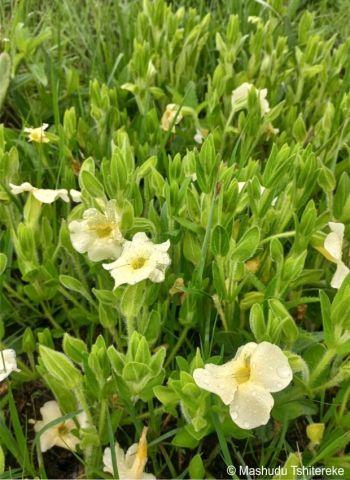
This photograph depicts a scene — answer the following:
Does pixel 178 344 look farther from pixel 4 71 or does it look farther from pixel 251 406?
pixel 4 71

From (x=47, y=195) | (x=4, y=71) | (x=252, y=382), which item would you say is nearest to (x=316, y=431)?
(x=252, y=382)

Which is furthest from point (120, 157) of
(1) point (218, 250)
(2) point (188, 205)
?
(1) point (218, 250)

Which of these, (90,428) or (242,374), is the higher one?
(242,374)

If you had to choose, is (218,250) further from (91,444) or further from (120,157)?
(91,444)
